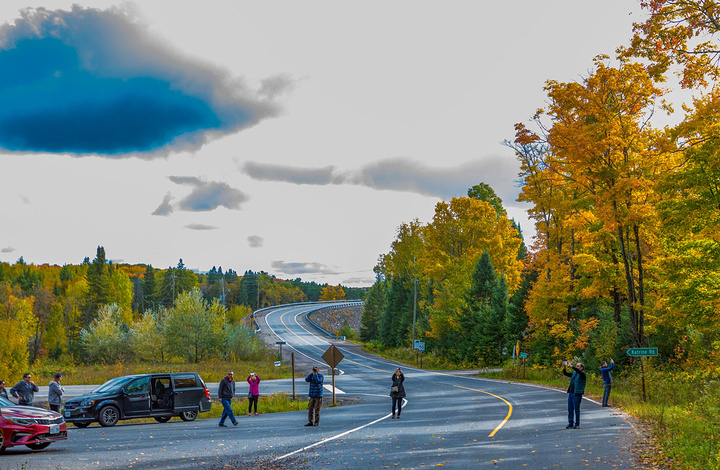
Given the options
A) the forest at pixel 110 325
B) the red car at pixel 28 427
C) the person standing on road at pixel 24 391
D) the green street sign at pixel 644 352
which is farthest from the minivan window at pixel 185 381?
the forest at pixel 110 325

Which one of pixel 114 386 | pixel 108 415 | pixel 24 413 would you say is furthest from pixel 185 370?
pixel 24 413

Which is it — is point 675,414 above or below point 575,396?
below

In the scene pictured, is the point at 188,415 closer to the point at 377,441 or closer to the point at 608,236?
the point at 377,441

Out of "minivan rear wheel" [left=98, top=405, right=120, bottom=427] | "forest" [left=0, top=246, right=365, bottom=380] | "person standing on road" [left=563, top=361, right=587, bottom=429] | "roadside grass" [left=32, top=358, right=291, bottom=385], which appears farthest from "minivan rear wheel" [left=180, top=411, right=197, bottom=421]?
"forest" [left=0, top=246, right=365, bottom=380]

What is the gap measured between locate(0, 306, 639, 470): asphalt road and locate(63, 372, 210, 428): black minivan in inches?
27.1

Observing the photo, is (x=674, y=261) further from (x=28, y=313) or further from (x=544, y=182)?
(x=28, y=313)

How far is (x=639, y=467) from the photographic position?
34.5ft

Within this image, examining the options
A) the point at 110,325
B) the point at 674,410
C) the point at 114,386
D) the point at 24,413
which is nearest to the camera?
the point at 24,413

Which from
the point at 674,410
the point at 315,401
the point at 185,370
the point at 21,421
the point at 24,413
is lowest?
the point at 185,370

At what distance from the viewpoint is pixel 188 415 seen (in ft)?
69.0

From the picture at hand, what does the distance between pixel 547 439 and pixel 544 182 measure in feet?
83.7

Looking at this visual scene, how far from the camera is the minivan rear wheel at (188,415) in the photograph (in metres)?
20.8

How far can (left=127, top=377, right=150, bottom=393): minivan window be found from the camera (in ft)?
65.4

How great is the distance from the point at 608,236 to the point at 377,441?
21.3 metres
